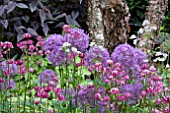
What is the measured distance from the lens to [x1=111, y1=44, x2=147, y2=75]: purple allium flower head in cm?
243

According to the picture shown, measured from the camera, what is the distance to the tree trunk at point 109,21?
4281 mm

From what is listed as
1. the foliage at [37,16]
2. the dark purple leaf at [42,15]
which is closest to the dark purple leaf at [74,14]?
the foliage at [37,16]

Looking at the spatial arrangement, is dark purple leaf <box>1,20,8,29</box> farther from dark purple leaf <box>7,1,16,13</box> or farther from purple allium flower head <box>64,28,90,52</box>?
purple allium flower head <box>64,28,90,52</box>

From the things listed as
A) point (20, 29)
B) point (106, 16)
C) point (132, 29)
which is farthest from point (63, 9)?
point (132, 29)

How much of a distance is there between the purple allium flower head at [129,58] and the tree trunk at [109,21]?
65.0 inches

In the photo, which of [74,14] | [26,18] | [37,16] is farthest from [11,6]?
[74,14]

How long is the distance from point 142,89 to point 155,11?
2.54 m

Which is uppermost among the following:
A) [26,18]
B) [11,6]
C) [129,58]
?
[11,6]

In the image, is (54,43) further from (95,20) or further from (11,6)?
(11,6)

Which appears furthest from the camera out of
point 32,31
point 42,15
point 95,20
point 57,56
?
point 42,15

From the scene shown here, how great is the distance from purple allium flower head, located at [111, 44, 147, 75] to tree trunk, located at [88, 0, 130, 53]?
1651mm

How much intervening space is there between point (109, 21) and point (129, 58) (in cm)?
208

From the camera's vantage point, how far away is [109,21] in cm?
449

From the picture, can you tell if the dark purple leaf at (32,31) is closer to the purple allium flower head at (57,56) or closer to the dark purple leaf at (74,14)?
the dark purple leaf at (74,14)
